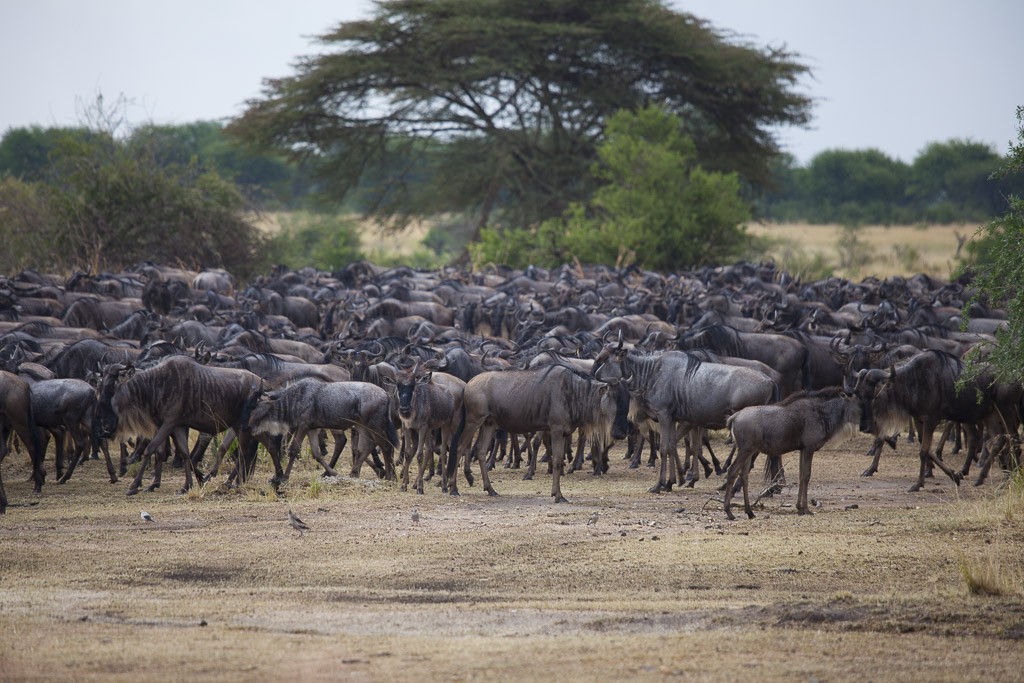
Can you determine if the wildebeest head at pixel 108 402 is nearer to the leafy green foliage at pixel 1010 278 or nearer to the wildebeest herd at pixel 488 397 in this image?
the wildebeest herd at pixel 488 397

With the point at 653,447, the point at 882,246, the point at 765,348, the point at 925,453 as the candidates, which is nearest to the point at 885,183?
the point at 882,246

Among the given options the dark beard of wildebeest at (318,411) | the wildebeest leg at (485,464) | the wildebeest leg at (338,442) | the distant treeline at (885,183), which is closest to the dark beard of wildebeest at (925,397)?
the wildebeest leg at (485,464)

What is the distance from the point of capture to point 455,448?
11156mm

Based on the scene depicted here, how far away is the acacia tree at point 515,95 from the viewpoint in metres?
37.0

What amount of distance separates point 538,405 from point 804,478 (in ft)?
7.72

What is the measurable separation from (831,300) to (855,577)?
56.3ft

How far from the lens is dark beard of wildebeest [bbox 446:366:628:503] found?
10906 mm

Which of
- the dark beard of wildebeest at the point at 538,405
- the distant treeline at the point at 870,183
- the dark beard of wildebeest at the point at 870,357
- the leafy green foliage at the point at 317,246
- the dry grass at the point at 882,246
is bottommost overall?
the dark beard of wildebeest at the point at 538,405

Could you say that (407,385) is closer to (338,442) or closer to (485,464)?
(485,464)

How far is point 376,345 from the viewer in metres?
14.5

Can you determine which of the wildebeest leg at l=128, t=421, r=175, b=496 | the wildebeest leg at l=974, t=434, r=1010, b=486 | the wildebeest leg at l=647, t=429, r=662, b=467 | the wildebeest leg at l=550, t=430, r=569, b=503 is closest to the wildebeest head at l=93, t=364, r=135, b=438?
the wildebeest leg at l=128, t=421, r=175, b=496

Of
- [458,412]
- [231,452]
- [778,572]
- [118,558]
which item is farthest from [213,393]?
[778,572]

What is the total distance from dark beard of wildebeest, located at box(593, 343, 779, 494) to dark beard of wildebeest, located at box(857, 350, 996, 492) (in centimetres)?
103

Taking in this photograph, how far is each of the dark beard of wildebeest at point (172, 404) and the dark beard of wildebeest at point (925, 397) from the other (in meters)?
5.55
